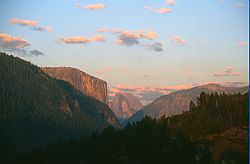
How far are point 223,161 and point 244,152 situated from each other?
31.0 feet

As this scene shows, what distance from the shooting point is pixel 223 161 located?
19775cm

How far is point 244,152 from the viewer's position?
196m
